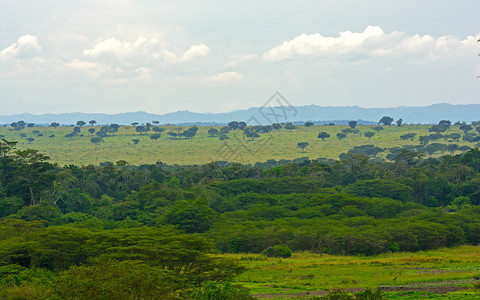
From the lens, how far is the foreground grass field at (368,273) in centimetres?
3044

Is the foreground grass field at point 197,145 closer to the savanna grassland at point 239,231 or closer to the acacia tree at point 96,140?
the acacia tree at point 96,140

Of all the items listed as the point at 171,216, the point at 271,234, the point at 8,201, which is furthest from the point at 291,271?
the point at 8,201

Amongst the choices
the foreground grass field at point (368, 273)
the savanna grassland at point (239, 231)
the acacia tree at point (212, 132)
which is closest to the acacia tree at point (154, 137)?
the acacia tree at point (212, 132)

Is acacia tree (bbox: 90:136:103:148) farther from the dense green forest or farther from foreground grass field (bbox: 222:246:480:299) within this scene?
foreground grass field (bbox: 222:246:480:299)

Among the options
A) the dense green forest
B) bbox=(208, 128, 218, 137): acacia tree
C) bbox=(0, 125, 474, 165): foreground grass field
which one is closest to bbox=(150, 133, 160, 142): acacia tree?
bbox=(0, 125, 474, 165): foreground grass field

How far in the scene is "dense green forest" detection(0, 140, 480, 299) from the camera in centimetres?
2459

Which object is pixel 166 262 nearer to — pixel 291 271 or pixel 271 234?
pixel 291 271

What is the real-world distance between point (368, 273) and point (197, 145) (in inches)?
4129

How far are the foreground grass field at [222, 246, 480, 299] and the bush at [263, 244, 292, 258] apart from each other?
0.69 m

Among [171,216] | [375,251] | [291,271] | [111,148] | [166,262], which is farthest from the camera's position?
[111,148]

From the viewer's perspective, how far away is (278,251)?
1822 inches

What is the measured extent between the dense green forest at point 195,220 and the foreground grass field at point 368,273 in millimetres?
2752

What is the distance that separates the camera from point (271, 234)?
48.5 metres

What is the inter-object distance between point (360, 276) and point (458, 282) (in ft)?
20.3
